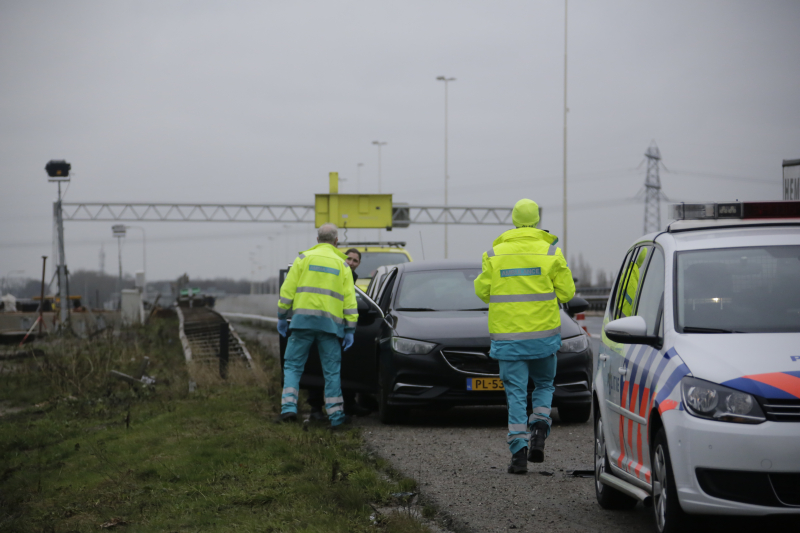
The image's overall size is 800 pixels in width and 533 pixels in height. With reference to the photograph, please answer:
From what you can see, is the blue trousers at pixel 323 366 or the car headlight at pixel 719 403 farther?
the blue trousers at pixel 323 366

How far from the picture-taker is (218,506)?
6121 millimetres

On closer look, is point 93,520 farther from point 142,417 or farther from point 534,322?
point 142,417

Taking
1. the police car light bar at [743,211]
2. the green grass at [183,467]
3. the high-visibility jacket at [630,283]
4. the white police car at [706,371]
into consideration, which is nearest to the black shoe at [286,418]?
the green grass at [183,467]

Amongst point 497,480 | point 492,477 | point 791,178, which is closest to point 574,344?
point 492,477

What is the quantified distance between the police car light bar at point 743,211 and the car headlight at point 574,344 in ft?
13.6

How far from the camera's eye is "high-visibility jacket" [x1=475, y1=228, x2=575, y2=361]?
7062mm

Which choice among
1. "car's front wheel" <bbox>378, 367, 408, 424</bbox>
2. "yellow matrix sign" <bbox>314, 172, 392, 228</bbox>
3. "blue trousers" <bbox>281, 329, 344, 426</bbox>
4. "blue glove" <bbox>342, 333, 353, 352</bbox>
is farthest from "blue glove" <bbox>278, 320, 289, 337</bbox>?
"yellow matrix sign" <bbox>314, 172, 392, 228</bbox>

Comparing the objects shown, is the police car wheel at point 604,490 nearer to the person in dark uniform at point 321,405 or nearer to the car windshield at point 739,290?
the car windshield at point 739,290

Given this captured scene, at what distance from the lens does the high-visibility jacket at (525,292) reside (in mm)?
7062

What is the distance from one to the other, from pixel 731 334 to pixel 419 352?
202 inches

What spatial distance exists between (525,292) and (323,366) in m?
3.21

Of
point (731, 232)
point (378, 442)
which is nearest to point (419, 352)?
point (378, 442)

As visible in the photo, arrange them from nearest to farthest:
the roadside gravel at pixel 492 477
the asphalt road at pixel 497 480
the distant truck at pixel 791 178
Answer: the asphalt road at pixel 497 480 < the roadside gravel at pixel 492 477 < the distant truck at pixel 791 178

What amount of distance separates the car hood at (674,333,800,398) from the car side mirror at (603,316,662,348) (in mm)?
209
